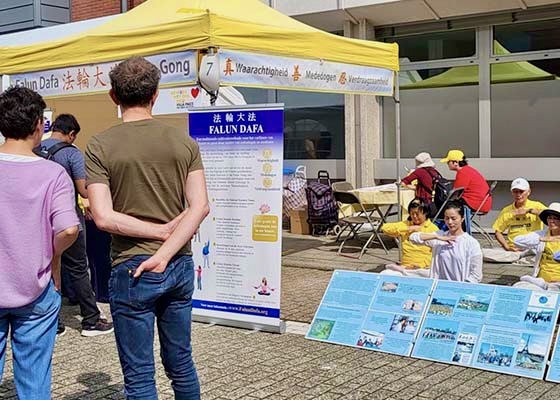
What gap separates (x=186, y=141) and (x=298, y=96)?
429 inches

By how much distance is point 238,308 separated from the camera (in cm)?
612

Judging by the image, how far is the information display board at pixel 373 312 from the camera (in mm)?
5355

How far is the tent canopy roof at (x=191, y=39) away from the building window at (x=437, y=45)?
3921 mm

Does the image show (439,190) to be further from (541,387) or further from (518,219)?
(541,387)

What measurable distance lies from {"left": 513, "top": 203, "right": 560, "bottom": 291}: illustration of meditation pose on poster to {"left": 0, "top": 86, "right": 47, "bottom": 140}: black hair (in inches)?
165

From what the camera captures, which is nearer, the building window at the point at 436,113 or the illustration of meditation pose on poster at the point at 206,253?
the illustration of meditation pose on poster at the point at 206,253

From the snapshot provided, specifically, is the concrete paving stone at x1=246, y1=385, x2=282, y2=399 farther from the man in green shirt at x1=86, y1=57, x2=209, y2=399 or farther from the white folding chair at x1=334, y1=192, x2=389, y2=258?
the white folding chair at x1=334, y1=192, x2=389, y2=258

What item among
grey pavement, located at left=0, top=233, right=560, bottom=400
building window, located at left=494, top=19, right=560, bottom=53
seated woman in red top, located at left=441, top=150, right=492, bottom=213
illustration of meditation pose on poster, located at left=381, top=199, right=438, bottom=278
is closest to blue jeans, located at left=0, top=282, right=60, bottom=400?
grey pavement, located at left=0, top=233, right=560, bottom=400

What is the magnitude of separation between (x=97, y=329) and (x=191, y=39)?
255 centimetres

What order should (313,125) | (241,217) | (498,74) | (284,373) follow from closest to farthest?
(284,373) < (241,217) < (498,74) < (313,125)

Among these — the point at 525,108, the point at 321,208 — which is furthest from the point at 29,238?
the point at 525,108

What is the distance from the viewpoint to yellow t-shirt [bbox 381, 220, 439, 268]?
6754mm

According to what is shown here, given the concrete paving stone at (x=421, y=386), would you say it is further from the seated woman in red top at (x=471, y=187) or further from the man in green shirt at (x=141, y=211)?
the seated woman in red top at (x=471, y=187)

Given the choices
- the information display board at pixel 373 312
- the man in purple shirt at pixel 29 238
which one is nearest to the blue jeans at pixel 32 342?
the man in purple shirt at pixel 29 238
